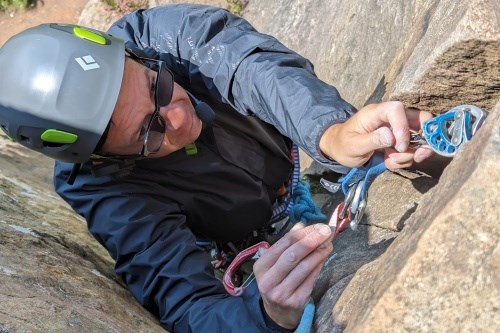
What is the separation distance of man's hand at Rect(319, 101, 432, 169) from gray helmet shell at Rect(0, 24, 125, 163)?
1.42 m

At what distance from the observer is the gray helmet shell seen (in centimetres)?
354

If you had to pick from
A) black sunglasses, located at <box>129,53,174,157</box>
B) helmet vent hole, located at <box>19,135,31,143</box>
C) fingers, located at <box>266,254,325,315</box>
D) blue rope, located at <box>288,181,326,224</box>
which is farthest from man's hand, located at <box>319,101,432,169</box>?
helmet vent hole, located at <box>19,135,31,143</box>

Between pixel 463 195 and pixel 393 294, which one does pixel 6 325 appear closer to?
pixel 393 294

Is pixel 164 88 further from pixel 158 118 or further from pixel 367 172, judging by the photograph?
pixel 367 172

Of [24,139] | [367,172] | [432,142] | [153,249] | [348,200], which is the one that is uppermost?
[432,142]

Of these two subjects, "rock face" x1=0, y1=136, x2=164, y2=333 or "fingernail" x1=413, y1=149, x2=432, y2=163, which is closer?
"fingernail" x1=413, y1=149, x2=432, y2=163

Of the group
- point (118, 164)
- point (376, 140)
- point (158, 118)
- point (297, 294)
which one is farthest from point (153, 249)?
point (376, 140)

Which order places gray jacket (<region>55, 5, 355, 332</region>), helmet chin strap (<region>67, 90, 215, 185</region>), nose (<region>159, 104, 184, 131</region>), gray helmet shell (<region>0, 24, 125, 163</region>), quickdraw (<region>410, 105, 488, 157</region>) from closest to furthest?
1. quickdraw (<region>410, 105, 488, 157</region>)
2. gray jacket (<region>55, 5, 355, 332</region>)
3. gray helmet shell (<region>0, 24, 125, 163</region>)
4. nose (<region>159, 104, 184, 131</region>)
5. helmet chin strap (<region>67, 90, 215, 185</region>)

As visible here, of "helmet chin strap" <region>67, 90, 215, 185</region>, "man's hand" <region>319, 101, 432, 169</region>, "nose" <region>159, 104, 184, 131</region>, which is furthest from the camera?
"helmet chin strap" <region>67, 90, 215, 185</region>

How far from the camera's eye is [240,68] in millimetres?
3811

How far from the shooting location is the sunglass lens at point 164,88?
3.63 m

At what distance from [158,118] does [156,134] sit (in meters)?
0.10

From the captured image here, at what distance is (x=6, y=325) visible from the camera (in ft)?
8.20

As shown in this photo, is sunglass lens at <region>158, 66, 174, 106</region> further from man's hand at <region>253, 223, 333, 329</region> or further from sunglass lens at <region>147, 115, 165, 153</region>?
man's hand at <region>253, 223, 333, 329</region>
